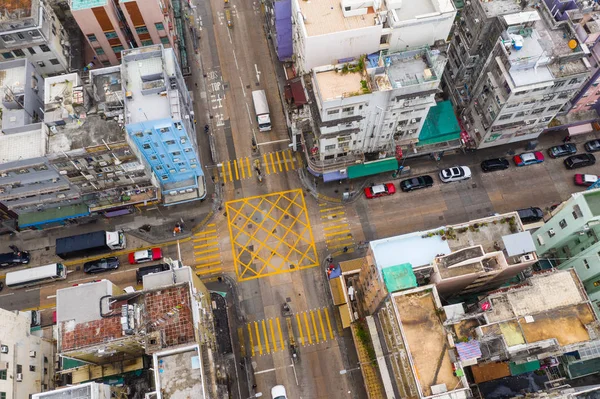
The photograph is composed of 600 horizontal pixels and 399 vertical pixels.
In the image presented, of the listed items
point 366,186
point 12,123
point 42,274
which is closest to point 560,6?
point 366,186

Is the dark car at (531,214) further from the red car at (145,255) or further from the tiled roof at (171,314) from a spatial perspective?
the red car at (145,255)

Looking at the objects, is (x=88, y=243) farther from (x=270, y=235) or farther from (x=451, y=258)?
(x=451, y=258)

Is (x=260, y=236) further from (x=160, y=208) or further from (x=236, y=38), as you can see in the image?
(x=236, y=38)

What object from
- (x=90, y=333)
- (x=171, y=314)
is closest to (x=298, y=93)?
(x=171, y=314)

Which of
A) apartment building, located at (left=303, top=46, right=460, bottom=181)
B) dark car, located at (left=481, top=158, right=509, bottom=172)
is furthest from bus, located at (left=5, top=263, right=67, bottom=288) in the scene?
dark car, located at (left=481, top=158, right=509, bottom=172)

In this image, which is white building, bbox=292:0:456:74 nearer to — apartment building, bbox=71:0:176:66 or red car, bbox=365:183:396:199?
red car, bbox=365:183:396:199
